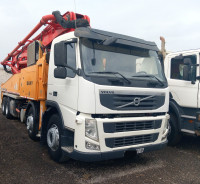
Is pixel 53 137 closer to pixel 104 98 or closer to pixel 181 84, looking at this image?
pixel 104 98

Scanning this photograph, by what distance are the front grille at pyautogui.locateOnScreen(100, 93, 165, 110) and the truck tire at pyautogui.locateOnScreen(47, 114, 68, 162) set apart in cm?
113

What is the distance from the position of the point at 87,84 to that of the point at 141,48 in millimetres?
1548

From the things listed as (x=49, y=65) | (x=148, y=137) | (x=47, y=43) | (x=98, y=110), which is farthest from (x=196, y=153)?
(x=47, y=43)

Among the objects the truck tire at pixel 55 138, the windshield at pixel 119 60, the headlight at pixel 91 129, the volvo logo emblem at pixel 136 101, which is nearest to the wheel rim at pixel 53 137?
the truck tire at pixel 55 138

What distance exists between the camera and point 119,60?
13.0 feet

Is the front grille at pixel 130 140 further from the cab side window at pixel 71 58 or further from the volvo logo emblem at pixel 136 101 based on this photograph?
the cab side window at pixel 71 58

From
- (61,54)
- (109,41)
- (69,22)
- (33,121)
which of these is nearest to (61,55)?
(61,54)

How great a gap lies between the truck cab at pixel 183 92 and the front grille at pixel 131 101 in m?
1.43

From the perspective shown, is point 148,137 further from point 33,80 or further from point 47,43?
point 47,43

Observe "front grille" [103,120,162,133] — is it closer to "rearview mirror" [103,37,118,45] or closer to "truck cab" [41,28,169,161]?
"truck cab" [41,28,169,161]

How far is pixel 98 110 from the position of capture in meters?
3.44

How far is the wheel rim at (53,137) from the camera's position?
4.12 meters

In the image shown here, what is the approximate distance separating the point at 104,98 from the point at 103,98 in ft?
0.06

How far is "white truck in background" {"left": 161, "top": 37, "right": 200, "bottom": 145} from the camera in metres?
5.07
